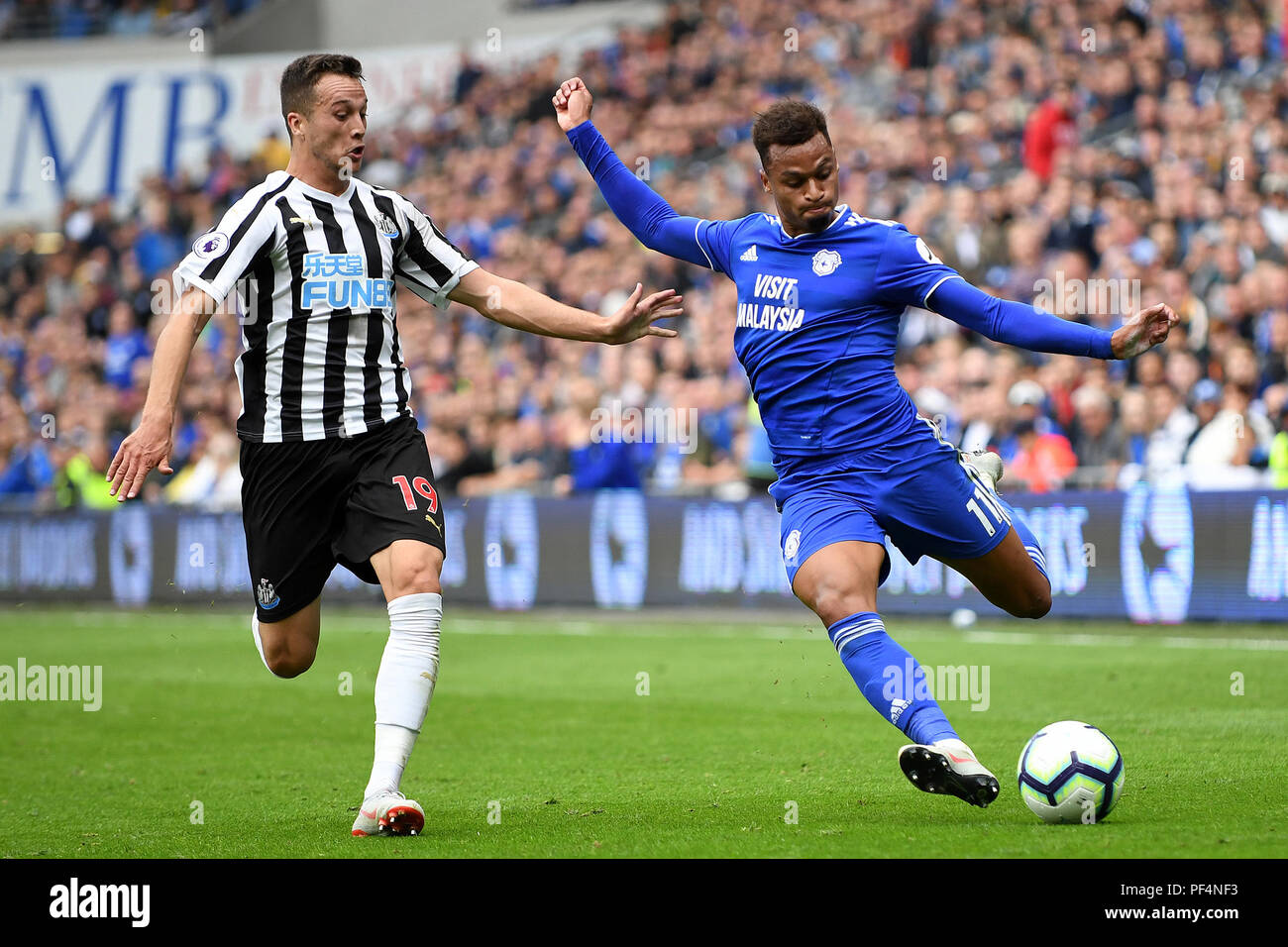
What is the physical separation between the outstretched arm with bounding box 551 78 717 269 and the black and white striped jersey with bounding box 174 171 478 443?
3.31 feet

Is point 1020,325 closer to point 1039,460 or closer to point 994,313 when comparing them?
point 994,313

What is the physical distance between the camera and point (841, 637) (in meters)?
5.53

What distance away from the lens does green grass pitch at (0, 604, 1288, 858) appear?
528 centimetres

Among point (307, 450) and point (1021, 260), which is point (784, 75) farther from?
point (307, 450)

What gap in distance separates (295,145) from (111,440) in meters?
15.3

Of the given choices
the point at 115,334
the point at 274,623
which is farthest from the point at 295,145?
the point at 115,334

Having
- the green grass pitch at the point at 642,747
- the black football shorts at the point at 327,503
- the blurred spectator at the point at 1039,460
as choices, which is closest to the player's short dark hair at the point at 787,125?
the black football shorts at the point at 327,503

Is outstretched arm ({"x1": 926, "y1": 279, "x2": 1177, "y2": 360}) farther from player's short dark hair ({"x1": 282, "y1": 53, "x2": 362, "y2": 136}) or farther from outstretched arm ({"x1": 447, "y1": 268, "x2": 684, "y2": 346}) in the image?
player's short dark hair ({"x1": 282, "y1": 53, "x2": 362, "y2": 136})

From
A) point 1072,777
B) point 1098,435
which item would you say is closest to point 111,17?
point 1098,435

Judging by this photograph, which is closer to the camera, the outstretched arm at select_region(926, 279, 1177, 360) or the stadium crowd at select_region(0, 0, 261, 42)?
the outstretched arm at select_region(926, 279, 1177, 360)

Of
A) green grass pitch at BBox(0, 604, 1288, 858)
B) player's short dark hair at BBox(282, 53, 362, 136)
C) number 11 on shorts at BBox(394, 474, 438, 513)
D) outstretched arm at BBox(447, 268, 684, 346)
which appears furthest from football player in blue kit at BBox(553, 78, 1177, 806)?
player's short dark hair at BBox(282, 53, 362, 136)

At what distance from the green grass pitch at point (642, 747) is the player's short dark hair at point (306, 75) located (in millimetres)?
2496

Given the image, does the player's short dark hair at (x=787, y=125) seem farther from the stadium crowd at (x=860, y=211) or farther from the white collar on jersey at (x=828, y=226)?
the stadium crowd at (x=860, y=211)

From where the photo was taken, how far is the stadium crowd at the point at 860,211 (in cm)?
1339
